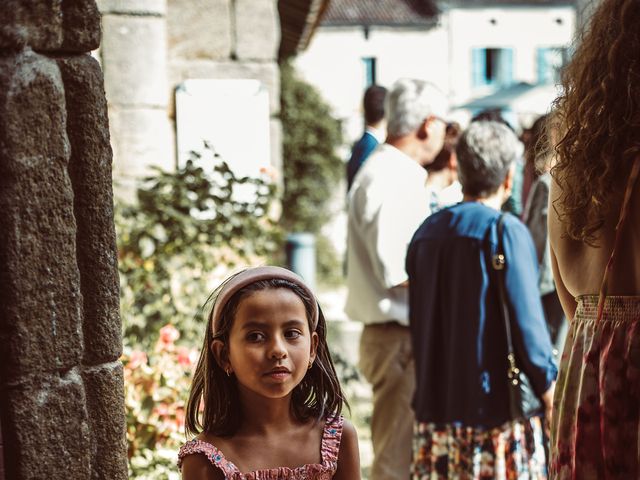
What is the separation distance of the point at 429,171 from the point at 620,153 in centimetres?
339

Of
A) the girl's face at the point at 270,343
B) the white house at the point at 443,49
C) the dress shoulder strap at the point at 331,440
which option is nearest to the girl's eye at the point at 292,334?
the girl's face at the point at 270,343

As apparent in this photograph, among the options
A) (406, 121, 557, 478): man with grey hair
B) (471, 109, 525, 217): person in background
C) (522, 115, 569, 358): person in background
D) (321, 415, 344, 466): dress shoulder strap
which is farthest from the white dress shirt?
(321, 415, 344, 466): dress shoulder strap

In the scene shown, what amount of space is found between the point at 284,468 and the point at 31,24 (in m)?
1.00

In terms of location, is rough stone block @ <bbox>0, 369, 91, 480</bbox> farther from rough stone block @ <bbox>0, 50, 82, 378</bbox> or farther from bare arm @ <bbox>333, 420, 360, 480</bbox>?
bare arm @ <bbox>333, 420, 360, 480</bbox>

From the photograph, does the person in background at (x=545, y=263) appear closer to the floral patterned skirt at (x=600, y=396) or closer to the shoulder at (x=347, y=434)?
the floral patterned skirt at (x=600, y=396)

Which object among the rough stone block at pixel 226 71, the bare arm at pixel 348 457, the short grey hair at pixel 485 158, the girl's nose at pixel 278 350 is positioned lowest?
the bare arm at pixel 348 457

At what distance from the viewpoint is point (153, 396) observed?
153 inches

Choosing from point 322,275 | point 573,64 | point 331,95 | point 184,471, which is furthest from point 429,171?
point 331,95

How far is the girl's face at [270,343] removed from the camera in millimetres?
2203

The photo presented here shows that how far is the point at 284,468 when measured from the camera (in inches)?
85.8

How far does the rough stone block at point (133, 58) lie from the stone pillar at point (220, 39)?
0.29m

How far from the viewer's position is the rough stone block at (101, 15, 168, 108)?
6031mm

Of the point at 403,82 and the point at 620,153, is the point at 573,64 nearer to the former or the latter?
the point at 620,153

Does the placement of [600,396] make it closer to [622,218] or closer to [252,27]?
[622,218]
